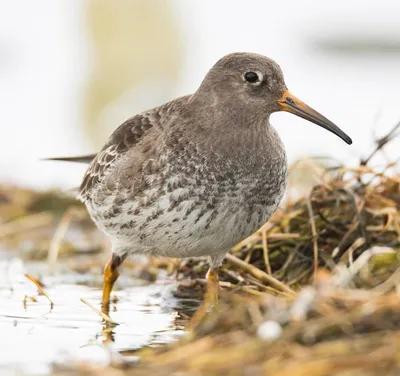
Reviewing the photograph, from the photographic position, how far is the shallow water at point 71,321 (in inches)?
207

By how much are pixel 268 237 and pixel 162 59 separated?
10.4m

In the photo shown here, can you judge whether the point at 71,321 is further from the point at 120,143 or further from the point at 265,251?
the point at 265,251

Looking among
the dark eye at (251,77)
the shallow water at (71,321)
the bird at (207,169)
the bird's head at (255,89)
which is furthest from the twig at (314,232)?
the dark eye at (251,77)

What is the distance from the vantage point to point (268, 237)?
754cm

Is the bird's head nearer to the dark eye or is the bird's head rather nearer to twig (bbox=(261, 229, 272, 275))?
the dark eye

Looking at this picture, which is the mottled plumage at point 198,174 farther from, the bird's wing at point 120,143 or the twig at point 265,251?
the twig at point 265,251

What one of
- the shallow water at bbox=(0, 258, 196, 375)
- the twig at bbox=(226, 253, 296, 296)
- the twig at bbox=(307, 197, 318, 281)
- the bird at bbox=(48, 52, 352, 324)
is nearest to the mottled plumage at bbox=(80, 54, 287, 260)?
the bird at bbox=(48, 52, 352, 324)

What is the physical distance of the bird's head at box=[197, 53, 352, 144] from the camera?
6.65 metres

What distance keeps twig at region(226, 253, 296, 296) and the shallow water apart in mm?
498

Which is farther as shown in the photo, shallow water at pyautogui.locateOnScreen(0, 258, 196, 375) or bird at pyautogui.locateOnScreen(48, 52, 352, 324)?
bird at pyautogui.locateOnScreen(48, 52, 352, 324)

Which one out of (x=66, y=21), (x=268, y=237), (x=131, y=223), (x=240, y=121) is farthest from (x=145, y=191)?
(x=66, y=21)

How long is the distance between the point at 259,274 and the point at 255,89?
1337 mm

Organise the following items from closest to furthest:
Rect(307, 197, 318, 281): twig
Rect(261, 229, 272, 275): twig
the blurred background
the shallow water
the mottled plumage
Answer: the shallow water, the mottled plumage, Rect(307, 197, 318, 281): twig, Rect(261, 229, 272, 275): twig, the blurred background

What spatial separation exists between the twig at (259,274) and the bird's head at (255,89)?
43.5 inches
